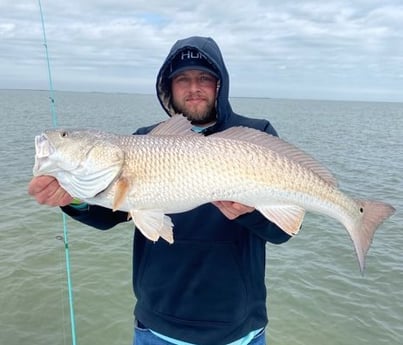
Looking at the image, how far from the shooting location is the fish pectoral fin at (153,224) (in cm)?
272

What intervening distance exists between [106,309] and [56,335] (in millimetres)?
942

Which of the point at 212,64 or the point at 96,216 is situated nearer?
the point at 96,216

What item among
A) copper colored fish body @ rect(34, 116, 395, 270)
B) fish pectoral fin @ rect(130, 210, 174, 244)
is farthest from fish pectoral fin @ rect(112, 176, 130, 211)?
fish pectoral fin @ rect(130, 210, 174, 244)

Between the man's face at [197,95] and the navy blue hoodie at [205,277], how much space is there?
863 millimetres

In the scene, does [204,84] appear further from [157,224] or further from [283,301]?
[283,301]

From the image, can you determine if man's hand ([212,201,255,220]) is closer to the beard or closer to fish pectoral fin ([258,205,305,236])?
fish pectoral fin ([258,205,305,236])

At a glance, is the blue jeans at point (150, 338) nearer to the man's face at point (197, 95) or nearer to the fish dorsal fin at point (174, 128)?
the fish dorsal fin at point (174, 128)

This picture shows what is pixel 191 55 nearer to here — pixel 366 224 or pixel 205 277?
pixel 205 277

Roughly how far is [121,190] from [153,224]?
0.30 m

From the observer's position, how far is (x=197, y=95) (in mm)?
3641

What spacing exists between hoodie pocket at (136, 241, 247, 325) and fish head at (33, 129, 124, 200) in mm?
741

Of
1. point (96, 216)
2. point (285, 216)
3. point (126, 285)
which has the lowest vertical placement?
point (126, 285)

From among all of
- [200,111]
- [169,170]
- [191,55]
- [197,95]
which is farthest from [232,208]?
[191,55]

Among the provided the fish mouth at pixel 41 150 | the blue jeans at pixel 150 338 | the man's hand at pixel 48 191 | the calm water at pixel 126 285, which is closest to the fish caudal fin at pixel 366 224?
the blue jeans at pixel 150 338
